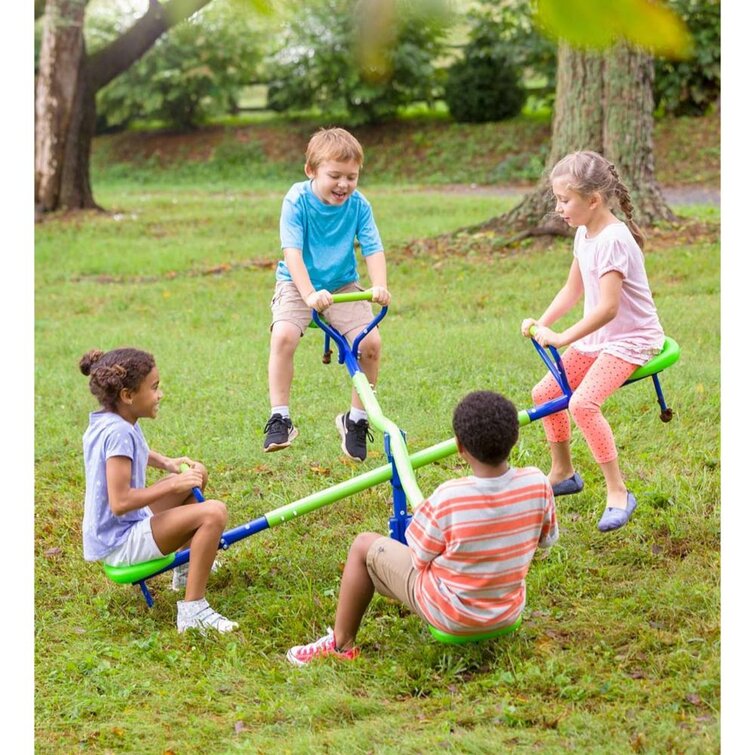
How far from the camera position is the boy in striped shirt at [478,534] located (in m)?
3.23

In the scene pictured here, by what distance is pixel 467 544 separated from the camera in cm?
326

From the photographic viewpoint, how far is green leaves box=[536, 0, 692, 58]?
60.4 inches

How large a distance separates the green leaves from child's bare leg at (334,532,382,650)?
2.28 meters

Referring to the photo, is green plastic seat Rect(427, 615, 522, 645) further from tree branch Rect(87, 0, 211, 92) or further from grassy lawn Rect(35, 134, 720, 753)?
tree branch Rect(87, 0, 211, 92)

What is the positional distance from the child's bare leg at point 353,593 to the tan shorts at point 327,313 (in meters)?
1.10

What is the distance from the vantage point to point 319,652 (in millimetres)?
3678

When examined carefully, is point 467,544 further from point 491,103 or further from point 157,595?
point 491,103

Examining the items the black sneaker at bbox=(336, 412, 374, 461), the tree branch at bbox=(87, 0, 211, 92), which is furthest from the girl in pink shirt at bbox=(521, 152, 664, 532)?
the tree branch at bbox=(87, 0, 211, 92)

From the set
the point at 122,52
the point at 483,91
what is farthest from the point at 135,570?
the point at 483,91

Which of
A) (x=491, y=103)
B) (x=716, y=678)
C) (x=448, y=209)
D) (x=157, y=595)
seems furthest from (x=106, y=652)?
(x=491, y=103)

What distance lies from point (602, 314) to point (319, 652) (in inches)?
60.0

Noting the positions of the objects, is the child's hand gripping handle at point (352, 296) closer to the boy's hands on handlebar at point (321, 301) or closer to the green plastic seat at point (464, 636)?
the boy's hands on handlebar at point (321, 301)

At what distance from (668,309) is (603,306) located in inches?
168

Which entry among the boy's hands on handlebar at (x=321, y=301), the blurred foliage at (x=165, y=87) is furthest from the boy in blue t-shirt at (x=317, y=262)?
the blurred foliage at (x=165, y=87)
